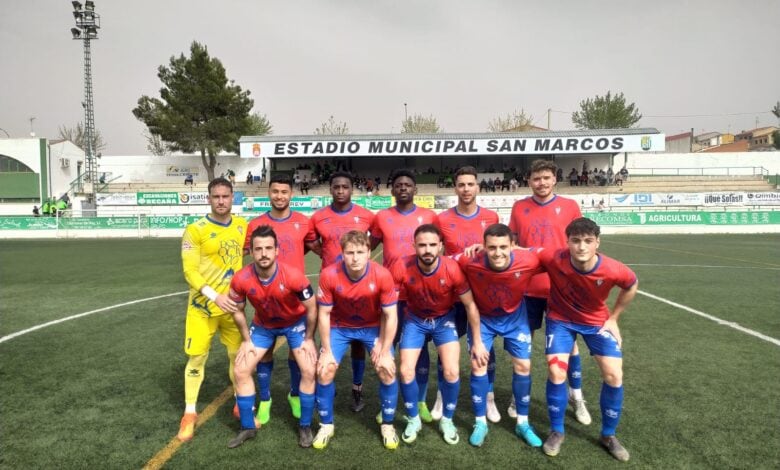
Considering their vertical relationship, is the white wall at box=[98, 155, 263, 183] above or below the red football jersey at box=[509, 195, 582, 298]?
above

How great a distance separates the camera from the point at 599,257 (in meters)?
3.79

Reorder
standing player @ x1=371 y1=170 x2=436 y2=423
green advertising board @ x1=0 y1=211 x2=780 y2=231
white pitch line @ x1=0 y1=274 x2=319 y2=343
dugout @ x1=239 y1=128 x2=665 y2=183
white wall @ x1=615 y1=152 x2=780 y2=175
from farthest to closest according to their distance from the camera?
white wall @ x1=615 y1=152 x2=780 y2=175 < dugout @ x1=239 y1=128 x2=665 y2=183 < green advertising board @ x1=0 y1=211 x2=780 y2=231 < white pitch line @ x1=0 y1=274 x2=319 y2=343 < standing player @ x1=371 y1=170 x2=436 y2=423

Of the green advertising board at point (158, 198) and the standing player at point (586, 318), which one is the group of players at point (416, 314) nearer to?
the standing player at point (586, 318)

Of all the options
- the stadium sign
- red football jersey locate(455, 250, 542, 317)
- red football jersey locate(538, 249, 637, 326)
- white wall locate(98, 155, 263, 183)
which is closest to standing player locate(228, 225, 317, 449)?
red football jersey locate(455, 250, 542, 317)

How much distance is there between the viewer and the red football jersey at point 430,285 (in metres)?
3.90

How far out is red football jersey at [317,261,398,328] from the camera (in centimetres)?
387

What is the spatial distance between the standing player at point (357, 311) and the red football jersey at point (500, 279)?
28.7 inches

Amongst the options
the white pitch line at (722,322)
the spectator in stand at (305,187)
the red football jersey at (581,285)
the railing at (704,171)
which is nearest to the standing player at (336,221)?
the red football jersey at (581,285)

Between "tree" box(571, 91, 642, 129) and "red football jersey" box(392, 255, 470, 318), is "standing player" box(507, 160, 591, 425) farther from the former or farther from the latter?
"tree" box(571, 91, 642, 129)

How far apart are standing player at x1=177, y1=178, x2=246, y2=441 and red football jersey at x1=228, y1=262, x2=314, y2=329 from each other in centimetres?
27

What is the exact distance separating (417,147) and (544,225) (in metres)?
31.3

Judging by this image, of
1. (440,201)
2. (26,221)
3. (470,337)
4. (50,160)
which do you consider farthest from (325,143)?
(470,337)

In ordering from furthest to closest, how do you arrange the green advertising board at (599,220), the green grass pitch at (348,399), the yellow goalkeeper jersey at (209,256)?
the green advertising board at (599,220) → the yellow goalkeeper jersey at (209,256) → the green grass pitch at (348,399)

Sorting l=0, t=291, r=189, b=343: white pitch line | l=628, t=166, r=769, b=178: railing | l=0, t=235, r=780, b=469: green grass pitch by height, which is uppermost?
l=628, t=166, r=769, b=178: railing
